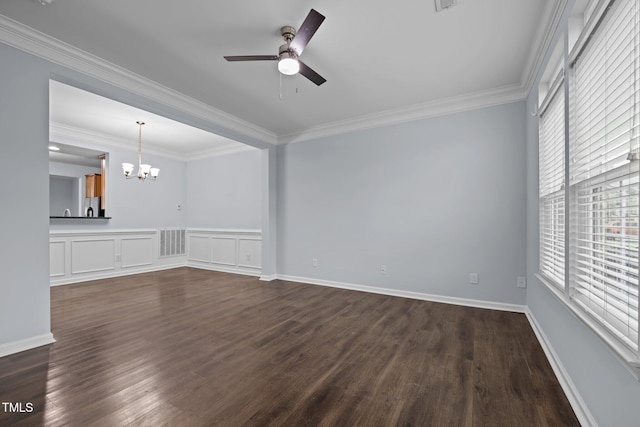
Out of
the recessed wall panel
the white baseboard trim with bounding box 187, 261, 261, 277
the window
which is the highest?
the window

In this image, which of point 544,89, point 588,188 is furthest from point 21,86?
point 544,89

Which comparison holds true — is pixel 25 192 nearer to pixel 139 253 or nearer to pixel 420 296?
pixel 139 253

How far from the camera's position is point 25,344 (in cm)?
232

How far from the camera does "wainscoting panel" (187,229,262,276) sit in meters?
5.56

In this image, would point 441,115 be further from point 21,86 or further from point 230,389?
point 21,86

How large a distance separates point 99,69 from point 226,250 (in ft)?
12.7

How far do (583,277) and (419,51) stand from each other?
2.20 metres

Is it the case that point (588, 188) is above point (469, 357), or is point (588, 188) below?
above

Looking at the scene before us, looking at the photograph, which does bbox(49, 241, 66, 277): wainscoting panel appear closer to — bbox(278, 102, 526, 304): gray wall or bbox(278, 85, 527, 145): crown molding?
bbox(278, 102, 526, 304): gray wall

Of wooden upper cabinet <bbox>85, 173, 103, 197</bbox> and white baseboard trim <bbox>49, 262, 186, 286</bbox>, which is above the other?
wooden upper cabinet <bbox>85, 173, 103, 197</bbox>

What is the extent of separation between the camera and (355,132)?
4.39 m

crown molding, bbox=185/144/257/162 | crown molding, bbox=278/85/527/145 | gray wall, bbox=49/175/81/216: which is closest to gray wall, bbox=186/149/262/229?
crown molding, bbox=185/144/257/162

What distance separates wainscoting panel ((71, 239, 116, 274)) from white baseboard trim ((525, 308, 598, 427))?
6528 millimetres

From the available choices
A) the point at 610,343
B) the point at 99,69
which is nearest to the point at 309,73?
the point at 99,69
